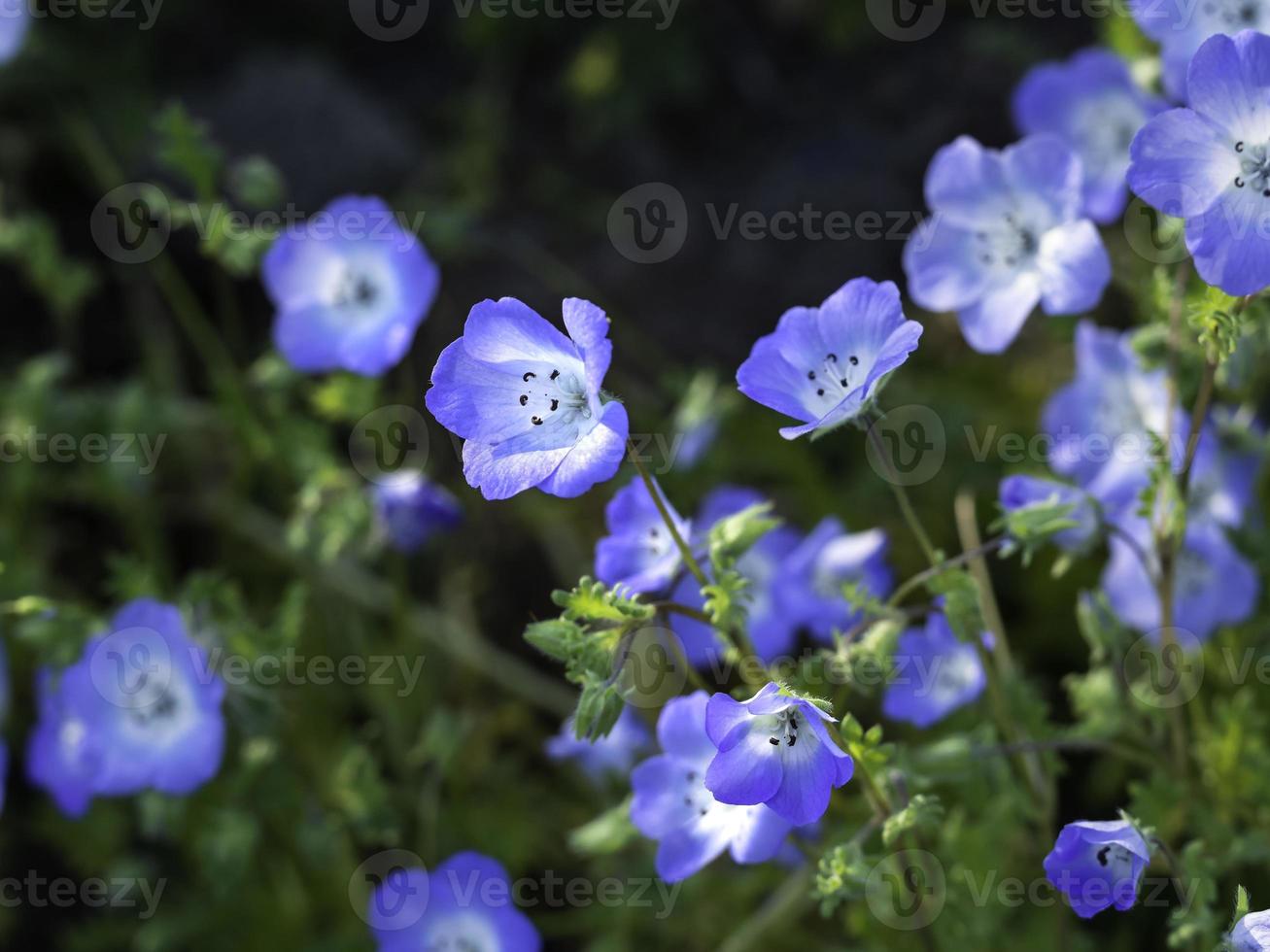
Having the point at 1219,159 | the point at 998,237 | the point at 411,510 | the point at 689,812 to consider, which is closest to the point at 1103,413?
the point at 998,237

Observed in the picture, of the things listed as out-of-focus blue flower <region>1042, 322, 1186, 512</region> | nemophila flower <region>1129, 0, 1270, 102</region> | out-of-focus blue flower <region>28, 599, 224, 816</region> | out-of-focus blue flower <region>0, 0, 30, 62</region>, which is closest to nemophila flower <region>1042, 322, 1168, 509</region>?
out-of-focus blue flower <region>1042, 322, 1186, 512</region>

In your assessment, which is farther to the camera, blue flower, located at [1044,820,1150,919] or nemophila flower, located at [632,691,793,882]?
nemophila flower, located at [632,691,793,882]

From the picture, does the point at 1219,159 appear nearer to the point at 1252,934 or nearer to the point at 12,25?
the point at 1252,934

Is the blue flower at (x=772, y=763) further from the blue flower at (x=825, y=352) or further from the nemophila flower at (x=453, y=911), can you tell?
the nemophila flower at (x=453, y=911)

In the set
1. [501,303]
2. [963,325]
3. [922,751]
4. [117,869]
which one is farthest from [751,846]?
[117,869]

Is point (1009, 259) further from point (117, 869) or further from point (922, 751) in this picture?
point (117, 869)

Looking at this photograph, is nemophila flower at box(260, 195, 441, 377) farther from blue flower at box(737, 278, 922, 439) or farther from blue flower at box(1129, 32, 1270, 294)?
blue flower at box(1129, 32, 1270, 294)
